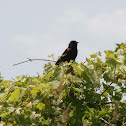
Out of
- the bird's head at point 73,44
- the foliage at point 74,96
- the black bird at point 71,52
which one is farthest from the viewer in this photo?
the bird's head at point 73,44

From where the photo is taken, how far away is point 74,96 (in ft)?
12.3

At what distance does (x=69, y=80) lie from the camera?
3.45 m

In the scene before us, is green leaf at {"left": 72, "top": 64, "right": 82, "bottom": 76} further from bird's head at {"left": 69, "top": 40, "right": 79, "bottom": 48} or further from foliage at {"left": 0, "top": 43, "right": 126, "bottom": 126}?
bird's head at {"left": 69, "top": 40, "right": 79, "bottom": 48}

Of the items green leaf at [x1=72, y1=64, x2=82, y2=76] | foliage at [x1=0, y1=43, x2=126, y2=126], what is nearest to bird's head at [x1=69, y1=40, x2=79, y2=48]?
foliage at [x1=0, y1=43, x2=126, y2=126]

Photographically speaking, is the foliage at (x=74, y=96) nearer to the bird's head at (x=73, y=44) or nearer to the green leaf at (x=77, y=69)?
the green leaf at (x=77, y=69)

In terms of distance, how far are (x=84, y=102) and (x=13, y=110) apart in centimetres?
102

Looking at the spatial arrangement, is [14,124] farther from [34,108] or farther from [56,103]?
[56,103]

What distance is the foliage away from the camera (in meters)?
3.39

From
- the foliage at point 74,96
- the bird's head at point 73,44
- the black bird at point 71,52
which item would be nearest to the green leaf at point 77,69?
the foliage at point 74,96

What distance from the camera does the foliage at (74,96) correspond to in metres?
3.39

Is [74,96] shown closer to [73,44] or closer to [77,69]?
[77,69]

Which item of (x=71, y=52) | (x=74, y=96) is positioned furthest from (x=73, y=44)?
(x=74, y=96)

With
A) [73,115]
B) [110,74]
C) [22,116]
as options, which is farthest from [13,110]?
[110,74]

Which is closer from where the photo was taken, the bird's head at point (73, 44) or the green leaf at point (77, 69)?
the green leaf at point (77, 69)
